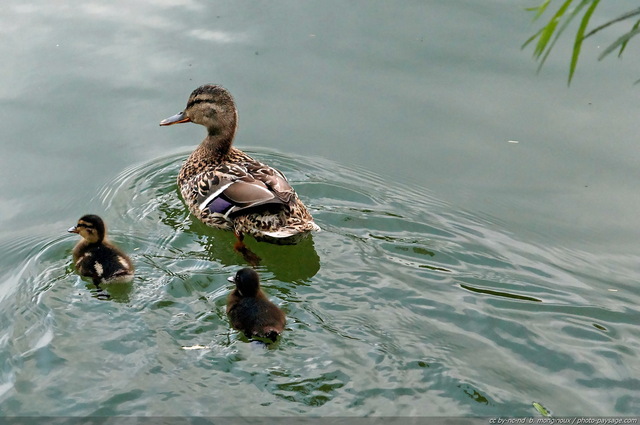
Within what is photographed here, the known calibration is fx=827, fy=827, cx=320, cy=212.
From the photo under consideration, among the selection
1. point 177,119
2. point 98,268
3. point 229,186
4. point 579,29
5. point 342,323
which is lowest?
point 98,268

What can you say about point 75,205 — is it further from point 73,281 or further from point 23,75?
point 23,75

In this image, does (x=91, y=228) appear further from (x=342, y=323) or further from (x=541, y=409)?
(x=541, y=409)

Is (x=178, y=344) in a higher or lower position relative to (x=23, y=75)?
lower

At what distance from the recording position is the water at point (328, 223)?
4.52 m

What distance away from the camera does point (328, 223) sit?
6238 millimetres

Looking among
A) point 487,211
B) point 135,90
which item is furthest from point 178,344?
point 135,90

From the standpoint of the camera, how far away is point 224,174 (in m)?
6.52

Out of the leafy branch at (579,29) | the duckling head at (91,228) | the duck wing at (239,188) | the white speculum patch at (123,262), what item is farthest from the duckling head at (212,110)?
the leafy branch at (579,29)

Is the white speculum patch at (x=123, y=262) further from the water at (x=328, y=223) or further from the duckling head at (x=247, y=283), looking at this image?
the duckling head at (x=247, y=283)

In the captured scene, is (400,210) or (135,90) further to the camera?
(135,90)

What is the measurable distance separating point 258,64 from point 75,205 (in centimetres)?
230

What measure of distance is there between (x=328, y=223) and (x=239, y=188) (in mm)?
729

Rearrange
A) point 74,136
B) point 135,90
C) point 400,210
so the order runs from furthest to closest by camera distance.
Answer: point 135,90
point 74,136
point 400,210

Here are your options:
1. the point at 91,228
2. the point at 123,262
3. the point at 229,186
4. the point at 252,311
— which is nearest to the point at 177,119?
the point at 229,186
